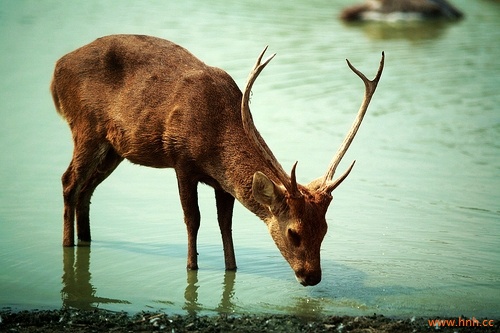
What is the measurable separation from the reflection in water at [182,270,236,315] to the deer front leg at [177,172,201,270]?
121mm

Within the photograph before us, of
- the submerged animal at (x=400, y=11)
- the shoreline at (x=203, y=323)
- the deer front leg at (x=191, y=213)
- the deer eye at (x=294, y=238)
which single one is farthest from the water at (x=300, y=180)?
the submerged animal at (x=400, y=11)

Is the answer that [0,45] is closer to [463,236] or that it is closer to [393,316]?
[463,236]

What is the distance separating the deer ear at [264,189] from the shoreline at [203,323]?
0.89 meters

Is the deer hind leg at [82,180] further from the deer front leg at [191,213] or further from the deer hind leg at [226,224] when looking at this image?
the deer hind leg at [226,224]

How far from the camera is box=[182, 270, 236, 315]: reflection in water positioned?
811 cm

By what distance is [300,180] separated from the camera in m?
11.8

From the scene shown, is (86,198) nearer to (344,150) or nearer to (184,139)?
(184,139)

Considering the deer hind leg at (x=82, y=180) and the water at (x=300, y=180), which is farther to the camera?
the deer hind leg at (x=82, y=180)

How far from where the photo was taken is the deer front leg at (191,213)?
8.95 metres

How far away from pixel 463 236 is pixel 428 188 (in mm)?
1743

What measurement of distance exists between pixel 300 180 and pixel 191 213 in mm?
2961

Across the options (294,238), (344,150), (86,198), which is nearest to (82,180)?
(86,198)

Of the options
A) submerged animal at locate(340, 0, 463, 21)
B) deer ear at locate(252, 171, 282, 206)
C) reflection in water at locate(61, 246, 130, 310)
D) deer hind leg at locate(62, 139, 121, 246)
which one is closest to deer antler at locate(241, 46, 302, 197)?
deer ear at locate(252, 171, 282, 206)

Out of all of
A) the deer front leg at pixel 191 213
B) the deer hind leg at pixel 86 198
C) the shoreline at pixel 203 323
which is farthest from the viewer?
→ the deer hind leg at pixel 86 198
